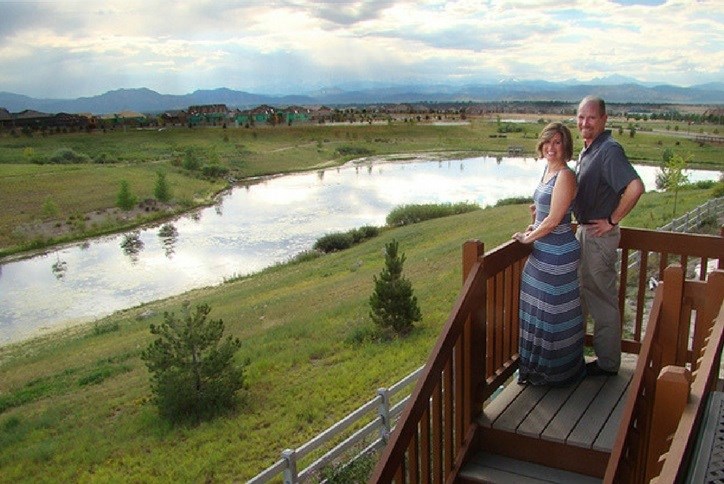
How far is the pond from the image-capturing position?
2631 centimetres

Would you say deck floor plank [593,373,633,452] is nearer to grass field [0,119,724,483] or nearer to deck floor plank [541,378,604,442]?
deck floor plank [541,378,604,442]

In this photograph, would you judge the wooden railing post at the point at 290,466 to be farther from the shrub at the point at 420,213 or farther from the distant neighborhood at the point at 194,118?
the distant neighborhood at the point at 194,118

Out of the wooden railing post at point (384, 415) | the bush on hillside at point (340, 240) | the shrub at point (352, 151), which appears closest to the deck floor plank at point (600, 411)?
the wooden railing post at point (384, 415)

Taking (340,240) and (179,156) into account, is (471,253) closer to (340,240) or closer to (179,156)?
(340,240)

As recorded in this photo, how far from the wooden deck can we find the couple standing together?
0.45 feet

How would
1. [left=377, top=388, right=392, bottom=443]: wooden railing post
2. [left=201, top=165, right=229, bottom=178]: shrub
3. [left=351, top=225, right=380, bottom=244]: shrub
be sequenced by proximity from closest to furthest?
[left=377, top=388, right=392, bottom=443]: wooden railing post
[left=351, top=225, right=380, bottom=244]: shrub
[left=201, top=165, right=229, bottom=178]: shrub

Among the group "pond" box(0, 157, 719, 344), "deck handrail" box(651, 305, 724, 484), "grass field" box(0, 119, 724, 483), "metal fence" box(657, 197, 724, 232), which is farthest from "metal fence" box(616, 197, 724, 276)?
"pond" box(0, 157, 719, 344)

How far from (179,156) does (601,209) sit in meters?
75.9

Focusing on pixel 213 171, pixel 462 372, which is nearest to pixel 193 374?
pixel 462 372

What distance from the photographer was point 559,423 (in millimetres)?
3932

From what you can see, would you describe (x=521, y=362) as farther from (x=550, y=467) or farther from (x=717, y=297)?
(x=717, y=297)

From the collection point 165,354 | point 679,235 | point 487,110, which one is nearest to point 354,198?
point 165,354

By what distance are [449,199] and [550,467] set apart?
140ft

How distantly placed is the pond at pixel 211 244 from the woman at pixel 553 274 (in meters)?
22.1
